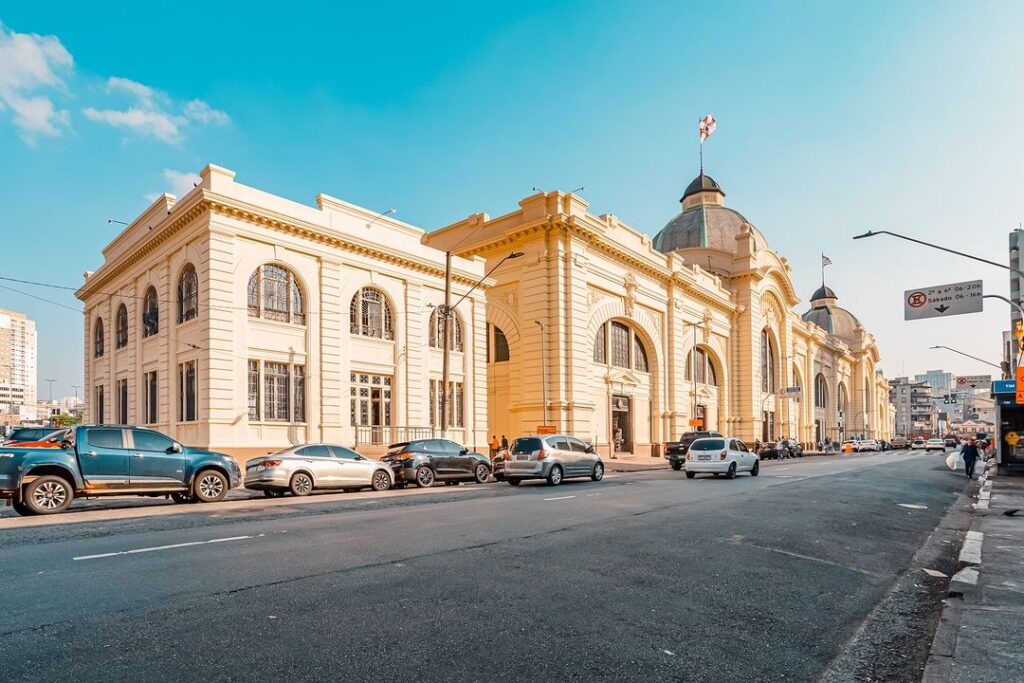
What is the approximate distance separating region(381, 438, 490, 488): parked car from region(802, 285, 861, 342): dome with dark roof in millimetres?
103654

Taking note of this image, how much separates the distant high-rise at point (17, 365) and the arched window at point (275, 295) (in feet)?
492

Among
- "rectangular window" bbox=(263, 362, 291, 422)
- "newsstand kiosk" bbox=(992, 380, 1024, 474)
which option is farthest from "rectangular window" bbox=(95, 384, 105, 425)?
"newsstand kiosk" bbox=(992, 380, 1024, 474)

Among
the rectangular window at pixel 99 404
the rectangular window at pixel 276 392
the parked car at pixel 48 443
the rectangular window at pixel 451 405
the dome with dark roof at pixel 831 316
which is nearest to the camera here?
the parked car at pixel 48 443

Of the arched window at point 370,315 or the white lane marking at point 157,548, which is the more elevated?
the arched window at point 370,315

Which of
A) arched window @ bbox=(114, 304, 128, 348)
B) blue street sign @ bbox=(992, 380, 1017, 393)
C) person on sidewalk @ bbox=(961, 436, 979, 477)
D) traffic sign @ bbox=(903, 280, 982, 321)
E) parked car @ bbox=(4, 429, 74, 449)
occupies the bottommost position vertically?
person on sidewalk @ bbox=(961, 436, 979, 477)

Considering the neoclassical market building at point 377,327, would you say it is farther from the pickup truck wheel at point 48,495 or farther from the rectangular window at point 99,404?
the pickup truck wheel at point 48,495

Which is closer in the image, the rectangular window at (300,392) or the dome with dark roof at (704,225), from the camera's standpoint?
the rectangular window at (300,392)

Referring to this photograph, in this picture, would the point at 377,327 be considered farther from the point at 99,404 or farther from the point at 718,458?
the point at 99,404

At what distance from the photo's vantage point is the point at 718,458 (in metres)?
25.4

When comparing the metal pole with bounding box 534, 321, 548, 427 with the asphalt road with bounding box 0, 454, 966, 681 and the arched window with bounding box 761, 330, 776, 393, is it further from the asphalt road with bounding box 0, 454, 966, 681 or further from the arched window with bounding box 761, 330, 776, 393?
the arched window with bounding box 761, 330, 776, 393

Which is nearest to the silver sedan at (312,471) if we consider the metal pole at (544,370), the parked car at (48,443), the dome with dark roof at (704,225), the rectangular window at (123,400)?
the parked car at (48,443)

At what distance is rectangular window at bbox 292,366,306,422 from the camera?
1077 inches

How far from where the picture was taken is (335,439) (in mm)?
28125

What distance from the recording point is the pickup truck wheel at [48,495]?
A: 1288 centimetres
